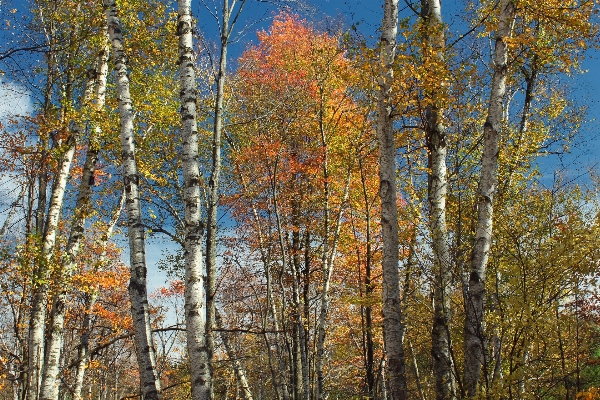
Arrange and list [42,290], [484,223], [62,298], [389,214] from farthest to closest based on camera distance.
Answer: [42,290], [62,298], [389,214], [484,223]

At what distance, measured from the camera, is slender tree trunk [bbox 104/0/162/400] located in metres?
5.16

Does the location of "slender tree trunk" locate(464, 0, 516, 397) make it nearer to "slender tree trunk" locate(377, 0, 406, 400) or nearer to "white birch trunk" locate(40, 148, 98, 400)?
"slender tree trunk" locate(377, 0, 406, 400)

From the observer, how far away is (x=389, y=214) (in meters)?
5.24

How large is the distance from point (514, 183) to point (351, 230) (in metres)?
4.42

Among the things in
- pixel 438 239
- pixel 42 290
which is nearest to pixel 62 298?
pixel 42 290

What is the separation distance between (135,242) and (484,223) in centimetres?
406

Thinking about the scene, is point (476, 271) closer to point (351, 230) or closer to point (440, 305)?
point (440, 305)

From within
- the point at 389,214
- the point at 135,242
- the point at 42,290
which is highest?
the point at 389,214

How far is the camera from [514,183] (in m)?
10.7

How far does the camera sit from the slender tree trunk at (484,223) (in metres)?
4.75

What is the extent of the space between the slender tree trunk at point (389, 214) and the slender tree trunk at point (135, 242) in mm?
2643

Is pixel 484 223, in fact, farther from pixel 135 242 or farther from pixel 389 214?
pixel 135 242

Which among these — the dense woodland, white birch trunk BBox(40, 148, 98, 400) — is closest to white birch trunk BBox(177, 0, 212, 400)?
the dense woodland

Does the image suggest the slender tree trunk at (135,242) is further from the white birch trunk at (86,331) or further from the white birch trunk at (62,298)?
the white birch trunk at (86,331)
